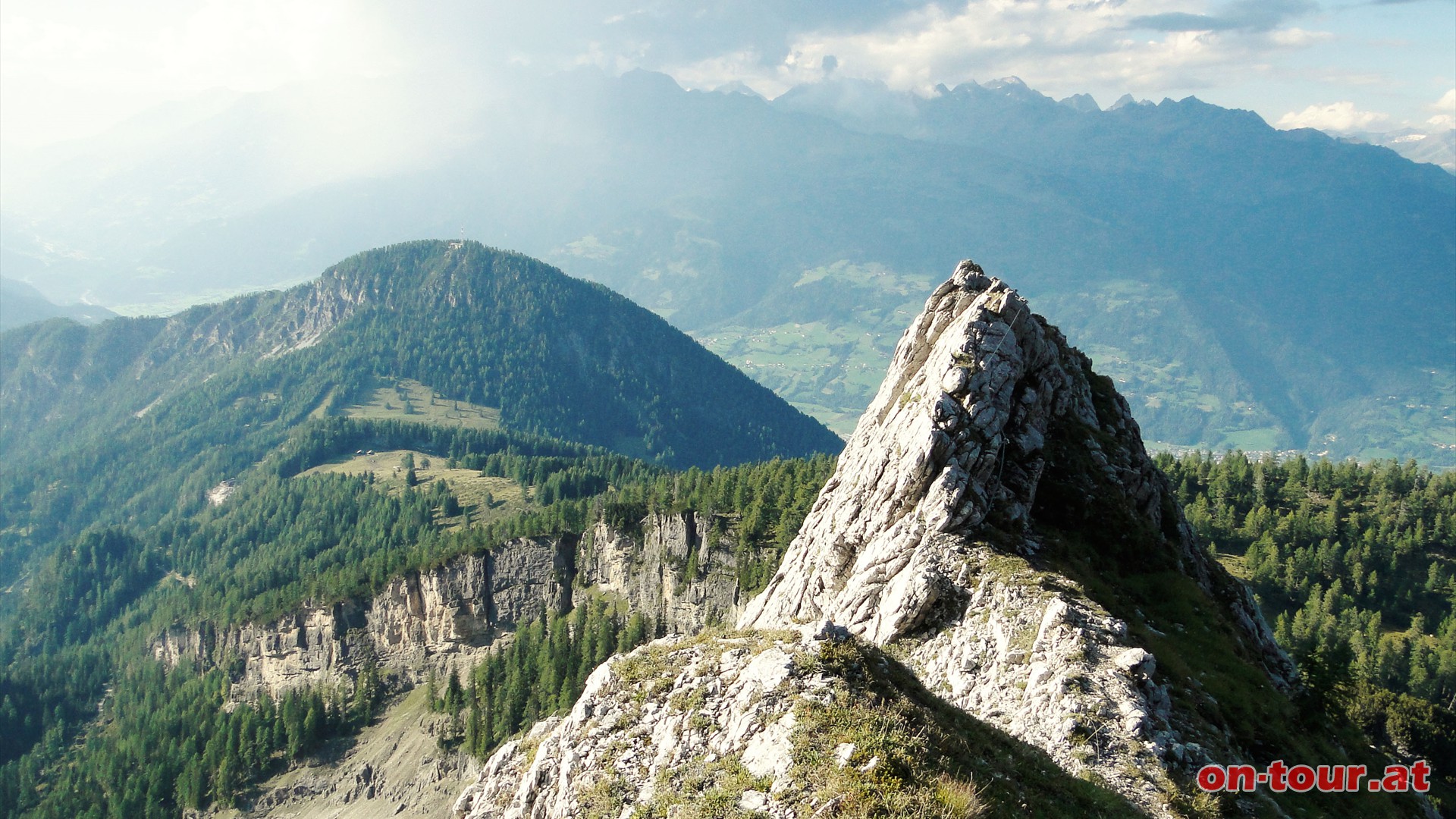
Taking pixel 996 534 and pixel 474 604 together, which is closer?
pixel 996 534

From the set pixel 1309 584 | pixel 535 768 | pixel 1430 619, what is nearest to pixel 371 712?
pixel 535 768

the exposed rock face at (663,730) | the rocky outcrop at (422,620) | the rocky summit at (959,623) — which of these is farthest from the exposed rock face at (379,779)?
the exposed rock face at (663,730)

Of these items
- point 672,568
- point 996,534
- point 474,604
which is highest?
point 996,534

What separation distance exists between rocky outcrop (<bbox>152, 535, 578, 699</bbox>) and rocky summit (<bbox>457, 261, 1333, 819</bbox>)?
11112 cm

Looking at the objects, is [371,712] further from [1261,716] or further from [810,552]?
[1261,716]

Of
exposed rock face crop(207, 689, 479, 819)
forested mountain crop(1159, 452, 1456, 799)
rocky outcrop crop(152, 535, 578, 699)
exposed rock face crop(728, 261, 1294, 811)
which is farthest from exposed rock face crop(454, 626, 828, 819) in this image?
rocky outcrop crop(152, 535, 578, 699)

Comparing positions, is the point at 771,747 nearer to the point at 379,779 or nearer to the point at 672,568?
the point at 672,568

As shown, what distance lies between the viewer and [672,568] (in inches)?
5477

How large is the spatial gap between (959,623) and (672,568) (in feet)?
351

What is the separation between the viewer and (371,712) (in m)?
154

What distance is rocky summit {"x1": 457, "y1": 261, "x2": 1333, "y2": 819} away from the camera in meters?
24.5

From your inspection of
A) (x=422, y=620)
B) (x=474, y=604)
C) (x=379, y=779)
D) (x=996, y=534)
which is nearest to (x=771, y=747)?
(x=996, y=534)

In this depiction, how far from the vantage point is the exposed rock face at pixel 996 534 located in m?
30.0

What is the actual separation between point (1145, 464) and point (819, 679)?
41.1m
